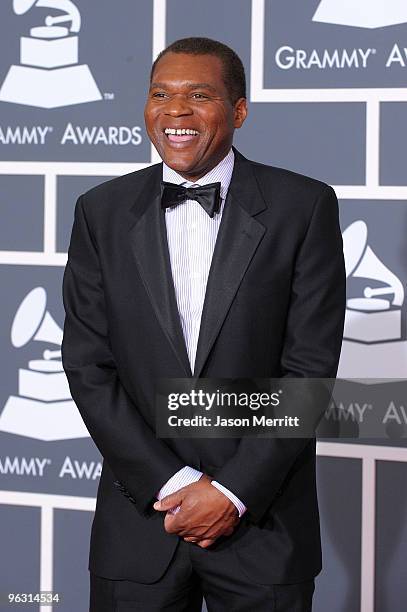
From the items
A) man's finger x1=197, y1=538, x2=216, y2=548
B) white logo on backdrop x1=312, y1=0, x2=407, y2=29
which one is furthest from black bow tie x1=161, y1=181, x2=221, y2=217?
white logo on backdrop x1=312, y1=0, x2=407, y2=29

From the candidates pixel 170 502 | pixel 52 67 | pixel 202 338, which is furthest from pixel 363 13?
pixel 170 502

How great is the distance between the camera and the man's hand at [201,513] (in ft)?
5.75

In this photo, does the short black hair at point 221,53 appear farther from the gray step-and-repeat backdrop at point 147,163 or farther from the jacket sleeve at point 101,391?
the gray step-and-repeat backdrop at point 147,163

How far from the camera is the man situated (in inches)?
71.0

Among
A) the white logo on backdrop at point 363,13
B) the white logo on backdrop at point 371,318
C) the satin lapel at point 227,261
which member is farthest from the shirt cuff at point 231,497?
the white logo on backdrop at point 363,13

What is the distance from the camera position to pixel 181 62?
1826 millimetres

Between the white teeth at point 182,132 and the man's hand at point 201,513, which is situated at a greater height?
the white teeth at point 182,132

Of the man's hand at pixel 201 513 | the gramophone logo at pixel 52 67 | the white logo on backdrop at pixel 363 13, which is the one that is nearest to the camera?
the man's hand at pixel 201 513

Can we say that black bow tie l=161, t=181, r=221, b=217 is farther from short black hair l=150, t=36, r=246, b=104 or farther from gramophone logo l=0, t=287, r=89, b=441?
gramophone logo l=0, t=287, r=89, b=441

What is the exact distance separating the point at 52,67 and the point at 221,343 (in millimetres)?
1614

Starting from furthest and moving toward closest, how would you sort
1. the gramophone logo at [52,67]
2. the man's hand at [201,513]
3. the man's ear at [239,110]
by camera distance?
the gramophone logo at [52,67]
the man's ear at [239,110]
the man's hand at [201,513]

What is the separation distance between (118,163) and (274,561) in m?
1.58

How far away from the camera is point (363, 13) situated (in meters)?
2.77

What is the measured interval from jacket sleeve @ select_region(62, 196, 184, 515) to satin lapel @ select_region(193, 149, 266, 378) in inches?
6.4
